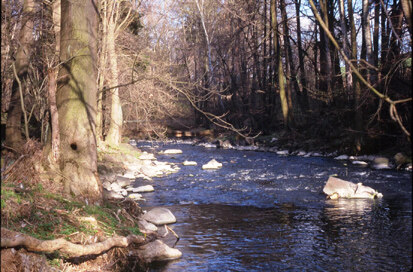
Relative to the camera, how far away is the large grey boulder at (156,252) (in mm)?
6005

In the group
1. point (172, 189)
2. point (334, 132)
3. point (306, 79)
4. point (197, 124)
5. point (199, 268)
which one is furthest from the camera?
point (197, 124)

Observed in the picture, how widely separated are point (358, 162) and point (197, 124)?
2291cm

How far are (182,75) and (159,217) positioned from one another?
13148 mm

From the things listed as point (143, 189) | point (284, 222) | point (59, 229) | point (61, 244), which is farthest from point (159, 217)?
point (61, 244)

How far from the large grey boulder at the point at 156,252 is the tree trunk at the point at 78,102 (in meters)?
1.02

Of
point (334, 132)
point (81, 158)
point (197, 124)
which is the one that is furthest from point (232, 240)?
point (197, 124)

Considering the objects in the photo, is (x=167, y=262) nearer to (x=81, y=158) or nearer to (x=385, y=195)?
(x=81, y=158)

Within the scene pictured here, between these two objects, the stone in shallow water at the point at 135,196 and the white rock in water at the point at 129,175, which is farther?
the white rock in water at the point at 129,175

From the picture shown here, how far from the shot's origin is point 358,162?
16.1m

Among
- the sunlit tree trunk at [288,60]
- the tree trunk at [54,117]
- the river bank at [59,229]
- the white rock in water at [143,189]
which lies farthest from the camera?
the sunlit tree trunk at [288,60]

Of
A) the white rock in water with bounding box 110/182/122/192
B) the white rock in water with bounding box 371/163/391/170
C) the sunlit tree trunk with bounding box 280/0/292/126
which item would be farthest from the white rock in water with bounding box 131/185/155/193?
the sunlit tree trunk with bounding box 280/0/292/126

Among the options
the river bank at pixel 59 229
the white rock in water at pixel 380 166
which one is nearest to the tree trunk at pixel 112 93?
the river bank at pixel 59 229

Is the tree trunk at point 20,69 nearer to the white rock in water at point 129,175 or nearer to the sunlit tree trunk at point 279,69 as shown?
the white rock in water at point 129,175

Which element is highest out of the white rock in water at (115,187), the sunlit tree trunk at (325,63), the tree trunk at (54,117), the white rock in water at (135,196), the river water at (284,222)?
the sunlit tree trunk at (325,63)
